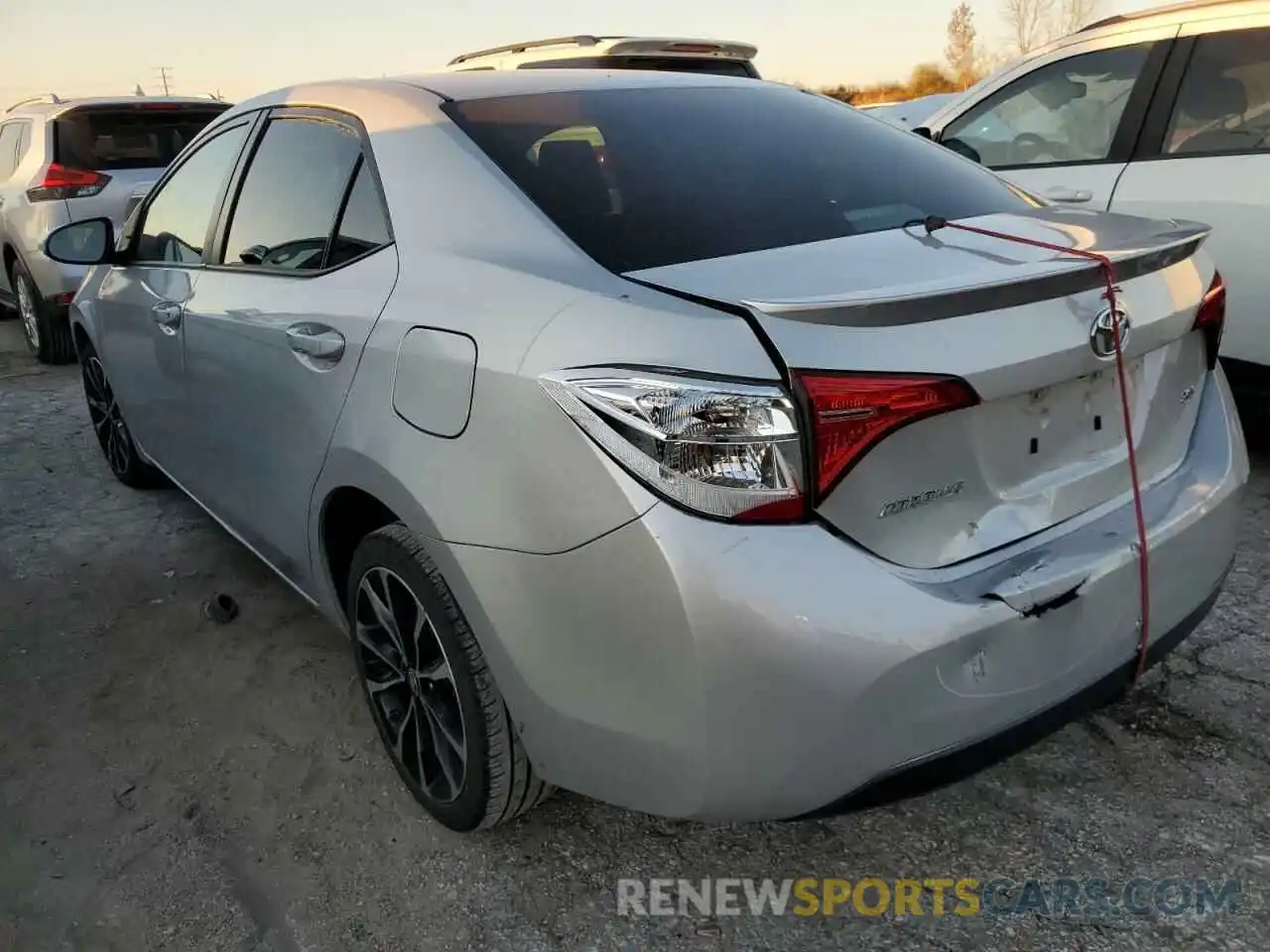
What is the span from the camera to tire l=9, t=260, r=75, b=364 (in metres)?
6.94

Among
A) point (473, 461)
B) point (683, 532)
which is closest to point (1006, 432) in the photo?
point (683, 532)

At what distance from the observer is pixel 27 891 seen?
2.12 m

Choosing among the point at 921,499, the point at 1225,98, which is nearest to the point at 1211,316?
the point at 921,499

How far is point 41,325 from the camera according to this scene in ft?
23.2

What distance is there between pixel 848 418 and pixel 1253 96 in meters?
3.14

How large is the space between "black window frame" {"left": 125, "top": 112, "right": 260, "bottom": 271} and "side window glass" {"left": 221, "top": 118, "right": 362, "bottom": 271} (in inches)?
4.8

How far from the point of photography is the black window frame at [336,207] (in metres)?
2.24

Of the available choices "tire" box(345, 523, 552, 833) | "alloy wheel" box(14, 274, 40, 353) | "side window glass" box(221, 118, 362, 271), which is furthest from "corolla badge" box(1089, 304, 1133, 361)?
"alloy wheel" box(14, 274, 40, 353)

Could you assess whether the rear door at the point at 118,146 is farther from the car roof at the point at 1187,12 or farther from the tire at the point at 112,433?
the car roof at the point at 1187,12

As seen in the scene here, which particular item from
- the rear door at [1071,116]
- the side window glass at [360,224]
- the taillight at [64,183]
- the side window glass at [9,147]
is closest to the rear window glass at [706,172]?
the side window glass at [360,224]

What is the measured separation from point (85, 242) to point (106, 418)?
3.59 ft

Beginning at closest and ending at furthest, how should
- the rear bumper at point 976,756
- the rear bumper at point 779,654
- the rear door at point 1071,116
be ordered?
the rear bumper at point 779,654, the rear bumper at point 976,756, the rear door at point 1071,116

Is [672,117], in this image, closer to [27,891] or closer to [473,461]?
[473,461]

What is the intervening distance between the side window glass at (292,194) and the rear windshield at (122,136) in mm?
4757
